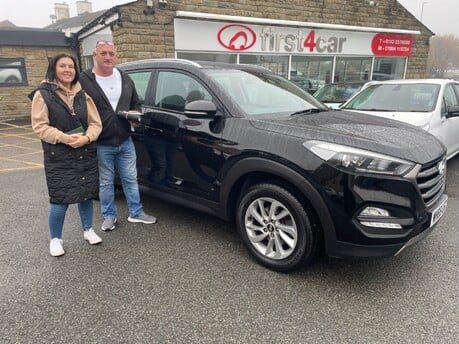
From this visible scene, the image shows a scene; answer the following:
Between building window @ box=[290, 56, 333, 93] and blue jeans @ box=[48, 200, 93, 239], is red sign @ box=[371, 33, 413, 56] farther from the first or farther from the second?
blue jeans @ box=[48, 200, 93, 239]

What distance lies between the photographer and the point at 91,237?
3.39 metres

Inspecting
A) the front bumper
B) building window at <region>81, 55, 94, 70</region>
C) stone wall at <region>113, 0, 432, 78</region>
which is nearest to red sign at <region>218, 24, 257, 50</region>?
stone wall at <region>113, 0, 432, 78</region>

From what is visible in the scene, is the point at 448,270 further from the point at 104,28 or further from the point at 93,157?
the point at 104,28

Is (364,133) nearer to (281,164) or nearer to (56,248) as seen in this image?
(281,164)

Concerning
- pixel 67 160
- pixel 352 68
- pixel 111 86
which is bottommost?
pixel 67 160

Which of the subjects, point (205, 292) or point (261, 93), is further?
point (261, 93)

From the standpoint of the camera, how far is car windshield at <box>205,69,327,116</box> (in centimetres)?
317

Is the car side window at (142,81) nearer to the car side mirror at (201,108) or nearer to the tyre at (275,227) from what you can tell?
the car side mirror at (201,108)

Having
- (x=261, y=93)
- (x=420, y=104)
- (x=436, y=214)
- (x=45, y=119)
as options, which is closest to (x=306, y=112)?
(x=261, y=93)

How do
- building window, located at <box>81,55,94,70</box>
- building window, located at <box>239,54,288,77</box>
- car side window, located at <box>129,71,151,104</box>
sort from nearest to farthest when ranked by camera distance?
car side window, located at <box>129,71,151,104</box> < building window, located at <box>239,54,288,77</box> < building window, located at <box>81,55,94,70</box>

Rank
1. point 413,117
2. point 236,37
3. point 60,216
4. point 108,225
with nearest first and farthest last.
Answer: point 60,216, point 108,225, point 413,117, point 236,37

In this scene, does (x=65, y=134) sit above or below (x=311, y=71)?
below

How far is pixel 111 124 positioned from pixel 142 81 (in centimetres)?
82

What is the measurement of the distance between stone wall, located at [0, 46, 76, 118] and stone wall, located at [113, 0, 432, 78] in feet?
15.2
